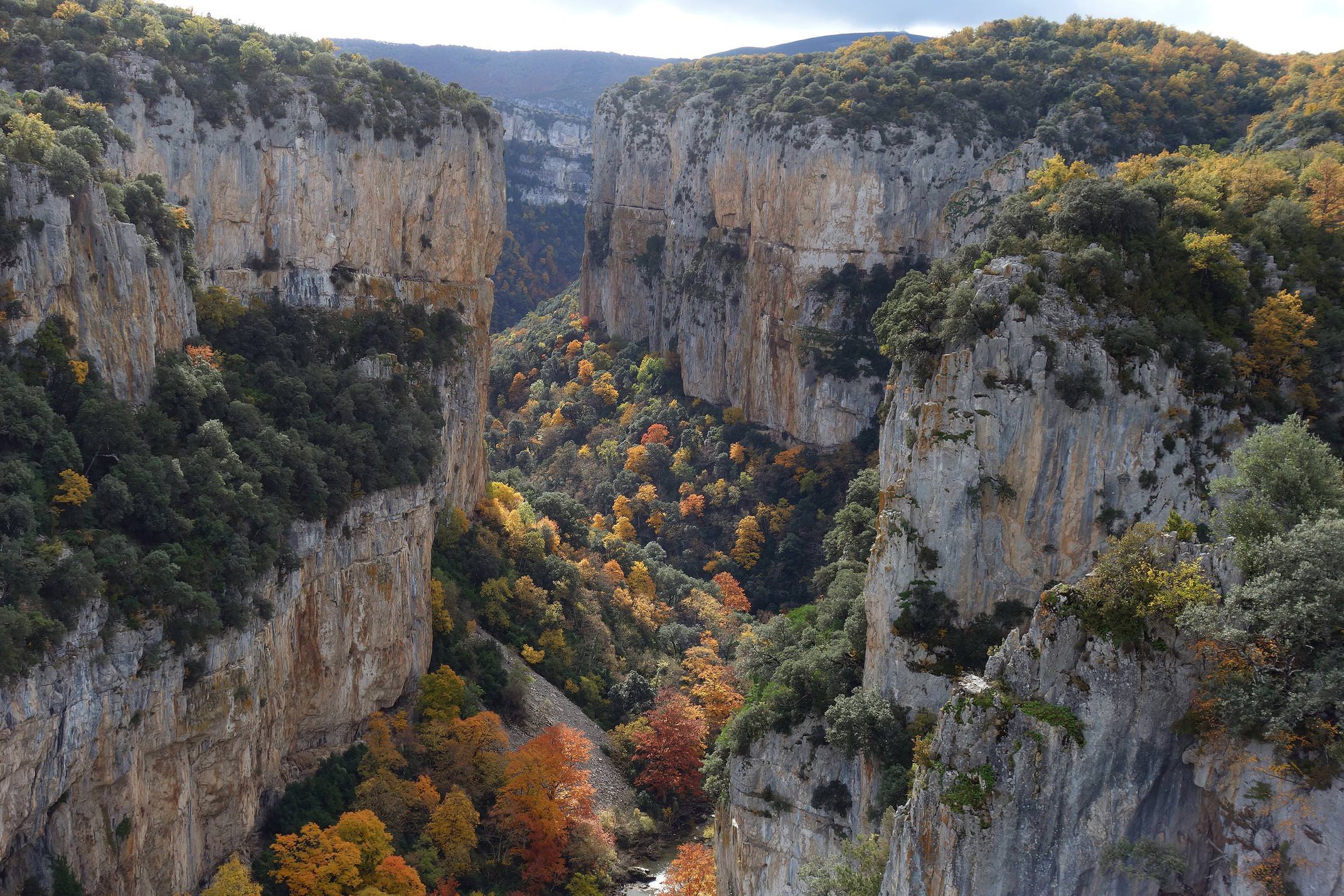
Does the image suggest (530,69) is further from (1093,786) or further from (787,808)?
(1093,786)

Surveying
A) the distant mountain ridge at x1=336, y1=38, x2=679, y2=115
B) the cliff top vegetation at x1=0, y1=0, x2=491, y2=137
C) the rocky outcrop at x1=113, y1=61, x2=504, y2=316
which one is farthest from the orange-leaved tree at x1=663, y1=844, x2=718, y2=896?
the distant mountain ridge at x1=336, y1=38, x2=679, y2=115

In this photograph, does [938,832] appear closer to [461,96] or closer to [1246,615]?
[1246,615]

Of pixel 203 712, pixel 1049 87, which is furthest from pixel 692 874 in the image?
pixel 1049 87

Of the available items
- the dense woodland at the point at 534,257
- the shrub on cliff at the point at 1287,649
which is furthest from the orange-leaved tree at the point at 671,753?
the dense woodland at the point at 534,257

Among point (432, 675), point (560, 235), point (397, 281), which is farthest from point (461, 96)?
point (560, 235)

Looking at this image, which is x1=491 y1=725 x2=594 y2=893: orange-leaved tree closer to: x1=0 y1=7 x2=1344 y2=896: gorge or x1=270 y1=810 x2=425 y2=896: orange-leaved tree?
x1=0 y1=7 x2=1344 y2=896: gorge

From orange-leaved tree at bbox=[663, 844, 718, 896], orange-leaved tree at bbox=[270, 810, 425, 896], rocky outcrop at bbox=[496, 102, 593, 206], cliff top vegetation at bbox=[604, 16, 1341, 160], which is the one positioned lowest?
orange-leaved tree at bbox=[663, 844, 718, 896]
